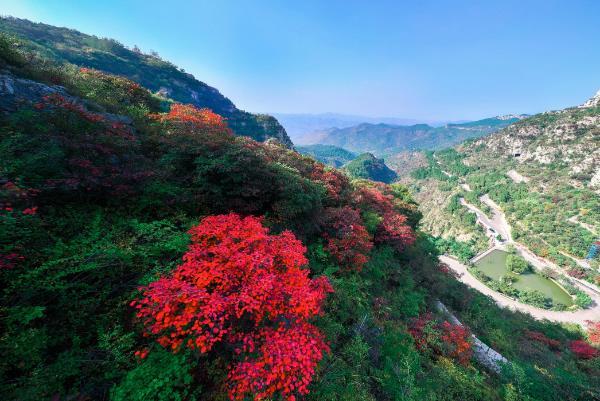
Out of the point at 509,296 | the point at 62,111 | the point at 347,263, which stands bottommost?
the point at 509,296

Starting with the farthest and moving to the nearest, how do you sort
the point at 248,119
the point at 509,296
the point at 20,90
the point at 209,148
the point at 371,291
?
the point at 248,119, the point at 509,296, the point at 371,291, the point at 209,148, the point at 20,90

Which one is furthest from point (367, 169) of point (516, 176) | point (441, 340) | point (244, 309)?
point (244, 309)

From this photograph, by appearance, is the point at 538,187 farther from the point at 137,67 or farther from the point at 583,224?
the point at 137,67

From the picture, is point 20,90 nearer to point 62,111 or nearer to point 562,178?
point 62,111

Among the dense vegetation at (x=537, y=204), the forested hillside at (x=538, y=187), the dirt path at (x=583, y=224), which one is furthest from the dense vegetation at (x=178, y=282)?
the dirt path at (x=583, y=224)

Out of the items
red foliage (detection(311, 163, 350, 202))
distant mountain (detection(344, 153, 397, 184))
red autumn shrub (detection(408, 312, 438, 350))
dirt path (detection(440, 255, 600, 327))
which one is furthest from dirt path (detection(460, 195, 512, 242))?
red autumn shrub (detection(408, 312, 438, 350))

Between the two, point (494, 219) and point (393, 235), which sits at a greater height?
point (393, 235)

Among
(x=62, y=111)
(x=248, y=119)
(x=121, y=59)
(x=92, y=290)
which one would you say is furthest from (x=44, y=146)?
(x=248, y=119)

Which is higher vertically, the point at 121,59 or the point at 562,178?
the point at 121,59
